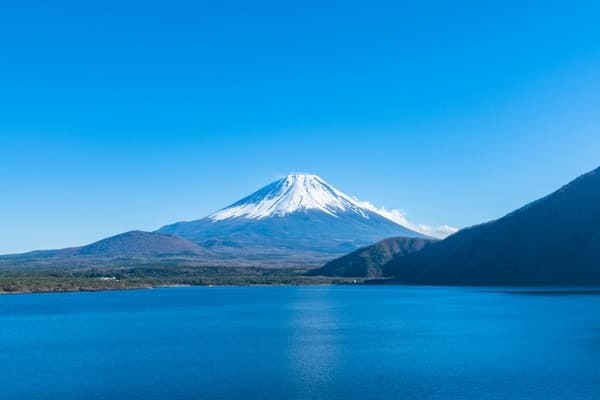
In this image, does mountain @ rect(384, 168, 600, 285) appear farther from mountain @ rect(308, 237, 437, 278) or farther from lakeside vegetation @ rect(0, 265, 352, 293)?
lakeside vegetation @ rect(0, 265, 352, 293)

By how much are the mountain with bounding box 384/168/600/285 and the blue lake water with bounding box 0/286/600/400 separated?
31172mm

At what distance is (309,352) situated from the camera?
41.5 meters

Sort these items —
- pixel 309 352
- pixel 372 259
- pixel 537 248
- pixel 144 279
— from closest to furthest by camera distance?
1. pixel 309 352
2. pixel 537 248
3. pixel 144 279
4. pixel 372 259

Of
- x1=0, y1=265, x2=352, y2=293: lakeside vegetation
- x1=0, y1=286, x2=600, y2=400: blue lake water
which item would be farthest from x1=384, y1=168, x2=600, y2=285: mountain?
x1=0, y1=286, x2=600, y2=400: blue lake water

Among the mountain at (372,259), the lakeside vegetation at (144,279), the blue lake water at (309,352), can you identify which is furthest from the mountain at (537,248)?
the blue lake water at (309,352)

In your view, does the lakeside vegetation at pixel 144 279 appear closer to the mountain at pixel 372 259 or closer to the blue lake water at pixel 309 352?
the mountain at pixel 372 259

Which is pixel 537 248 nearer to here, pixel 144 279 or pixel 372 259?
pixel 372 259

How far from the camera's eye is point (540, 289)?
9600 centimetres

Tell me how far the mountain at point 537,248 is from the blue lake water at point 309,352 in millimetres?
31172

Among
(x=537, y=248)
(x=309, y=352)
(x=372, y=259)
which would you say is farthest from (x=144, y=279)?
(x=309, y=352)

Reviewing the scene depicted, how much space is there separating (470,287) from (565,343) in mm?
67381

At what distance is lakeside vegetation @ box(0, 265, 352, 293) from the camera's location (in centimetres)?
11006

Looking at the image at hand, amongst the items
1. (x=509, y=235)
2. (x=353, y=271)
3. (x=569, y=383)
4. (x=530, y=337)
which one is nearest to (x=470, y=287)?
(x=509, y=235)

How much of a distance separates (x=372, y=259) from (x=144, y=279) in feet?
146
